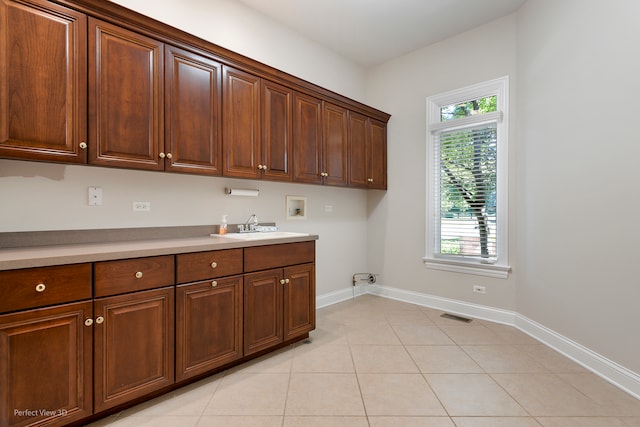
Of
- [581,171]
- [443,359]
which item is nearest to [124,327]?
[443,359]

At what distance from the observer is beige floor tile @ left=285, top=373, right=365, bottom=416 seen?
72.6 inches

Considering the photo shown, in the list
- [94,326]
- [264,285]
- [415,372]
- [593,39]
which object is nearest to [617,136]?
[593,39]

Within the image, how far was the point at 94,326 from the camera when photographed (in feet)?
5.42

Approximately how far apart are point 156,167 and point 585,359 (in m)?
3.44

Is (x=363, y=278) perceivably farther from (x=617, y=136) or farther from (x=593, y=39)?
(x=593, y=39)

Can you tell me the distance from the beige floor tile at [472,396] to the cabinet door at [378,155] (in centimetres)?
232

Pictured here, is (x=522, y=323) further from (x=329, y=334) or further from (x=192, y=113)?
(x=192, y=113)

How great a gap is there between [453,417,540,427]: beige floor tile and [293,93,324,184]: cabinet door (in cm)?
221

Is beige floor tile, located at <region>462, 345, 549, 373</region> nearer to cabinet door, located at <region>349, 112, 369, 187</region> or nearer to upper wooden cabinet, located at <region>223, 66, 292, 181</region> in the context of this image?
cabinet door, located at <region>349, 112, 369, 187</region>

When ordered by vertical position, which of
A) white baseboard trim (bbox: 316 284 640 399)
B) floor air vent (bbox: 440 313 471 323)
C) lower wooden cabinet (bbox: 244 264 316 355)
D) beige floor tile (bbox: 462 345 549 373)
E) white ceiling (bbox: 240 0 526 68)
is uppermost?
white ceiling (bbox: 240 0 526 68)

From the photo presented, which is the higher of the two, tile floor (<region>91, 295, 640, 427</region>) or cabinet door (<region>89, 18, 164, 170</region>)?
cabinet door (<region>89, 18, 164, 170</region>)

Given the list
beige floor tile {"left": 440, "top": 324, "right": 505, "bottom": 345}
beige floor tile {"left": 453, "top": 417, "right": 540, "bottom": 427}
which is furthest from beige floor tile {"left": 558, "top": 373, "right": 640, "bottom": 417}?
beige floor tile {"left": 440, "top": 324, "right": 505, "bottom": 345}

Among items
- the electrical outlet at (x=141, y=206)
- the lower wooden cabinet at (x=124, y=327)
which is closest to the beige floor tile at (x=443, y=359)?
the lower wooden cabinet at (x=124, y=327)

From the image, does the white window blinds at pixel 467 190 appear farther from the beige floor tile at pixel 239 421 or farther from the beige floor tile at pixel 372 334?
the beige floor tile at pixel 239 421
